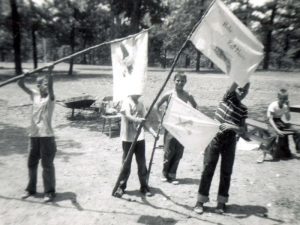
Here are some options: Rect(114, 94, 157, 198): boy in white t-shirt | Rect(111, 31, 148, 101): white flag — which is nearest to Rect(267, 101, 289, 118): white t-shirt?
Rect(114, 94, 157, 198): boy in white t-shirt

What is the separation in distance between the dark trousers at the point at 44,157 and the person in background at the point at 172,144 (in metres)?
2.04

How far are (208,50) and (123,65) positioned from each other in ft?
4.40

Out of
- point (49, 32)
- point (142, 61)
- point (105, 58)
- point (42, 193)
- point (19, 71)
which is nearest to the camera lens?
point (142, 61)

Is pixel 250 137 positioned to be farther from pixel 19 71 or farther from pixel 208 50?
pixel 19 71

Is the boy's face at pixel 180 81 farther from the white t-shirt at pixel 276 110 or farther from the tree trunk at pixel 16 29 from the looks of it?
the tree trunk at pixel 16 29

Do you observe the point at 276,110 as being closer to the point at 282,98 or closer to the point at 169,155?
the point at 282,98

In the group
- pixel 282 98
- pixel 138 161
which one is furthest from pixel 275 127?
pixel 138 161

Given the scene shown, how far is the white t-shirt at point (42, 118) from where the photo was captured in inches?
226

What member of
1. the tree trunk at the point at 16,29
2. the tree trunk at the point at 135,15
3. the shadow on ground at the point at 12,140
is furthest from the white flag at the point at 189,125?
the tree trunk at the point at 16,29

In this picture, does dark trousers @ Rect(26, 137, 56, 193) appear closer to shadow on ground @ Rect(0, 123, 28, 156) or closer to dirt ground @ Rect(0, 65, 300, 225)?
dirt ground @ Rect(0, 65, 300, 225)

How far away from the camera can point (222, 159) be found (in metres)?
5.61

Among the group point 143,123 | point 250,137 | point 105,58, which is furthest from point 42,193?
point 105,58

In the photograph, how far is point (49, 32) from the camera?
3391 centimetres

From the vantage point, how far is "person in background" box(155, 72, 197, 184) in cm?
666
